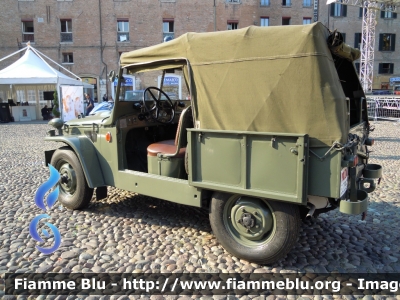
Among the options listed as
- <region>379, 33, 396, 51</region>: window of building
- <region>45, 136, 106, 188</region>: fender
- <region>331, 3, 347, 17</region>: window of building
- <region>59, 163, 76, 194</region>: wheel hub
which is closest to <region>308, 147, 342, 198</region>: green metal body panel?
<region>45, 136, 106, 188</region>: fender

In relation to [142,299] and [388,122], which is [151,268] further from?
[388,122]

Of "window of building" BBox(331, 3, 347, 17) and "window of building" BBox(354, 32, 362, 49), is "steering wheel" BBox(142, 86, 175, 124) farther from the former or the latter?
"window of building" BBox(354, 32, 362, 49)

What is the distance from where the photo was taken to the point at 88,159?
4.54 meters

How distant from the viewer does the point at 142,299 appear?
287 cm

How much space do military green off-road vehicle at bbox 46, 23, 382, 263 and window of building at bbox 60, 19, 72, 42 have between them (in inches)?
1073

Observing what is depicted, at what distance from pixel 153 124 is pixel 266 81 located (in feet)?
7.19

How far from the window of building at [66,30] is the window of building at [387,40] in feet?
94.2

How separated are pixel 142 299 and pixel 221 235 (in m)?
0.99

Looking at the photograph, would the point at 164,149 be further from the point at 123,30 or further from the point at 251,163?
the point at 123,30

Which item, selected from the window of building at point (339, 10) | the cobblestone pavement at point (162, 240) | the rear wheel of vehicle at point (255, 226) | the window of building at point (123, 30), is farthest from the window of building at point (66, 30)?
the rear wheel of vehicle at point (255, 226)

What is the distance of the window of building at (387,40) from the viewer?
3481 centimetres

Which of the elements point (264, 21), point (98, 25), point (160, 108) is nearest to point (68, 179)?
point (160, 108)

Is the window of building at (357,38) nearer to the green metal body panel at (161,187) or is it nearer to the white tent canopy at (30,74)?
the white tent canopy at (30,74)

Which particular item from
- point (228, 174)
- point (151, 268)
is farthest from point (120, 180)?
point (228, 174)
